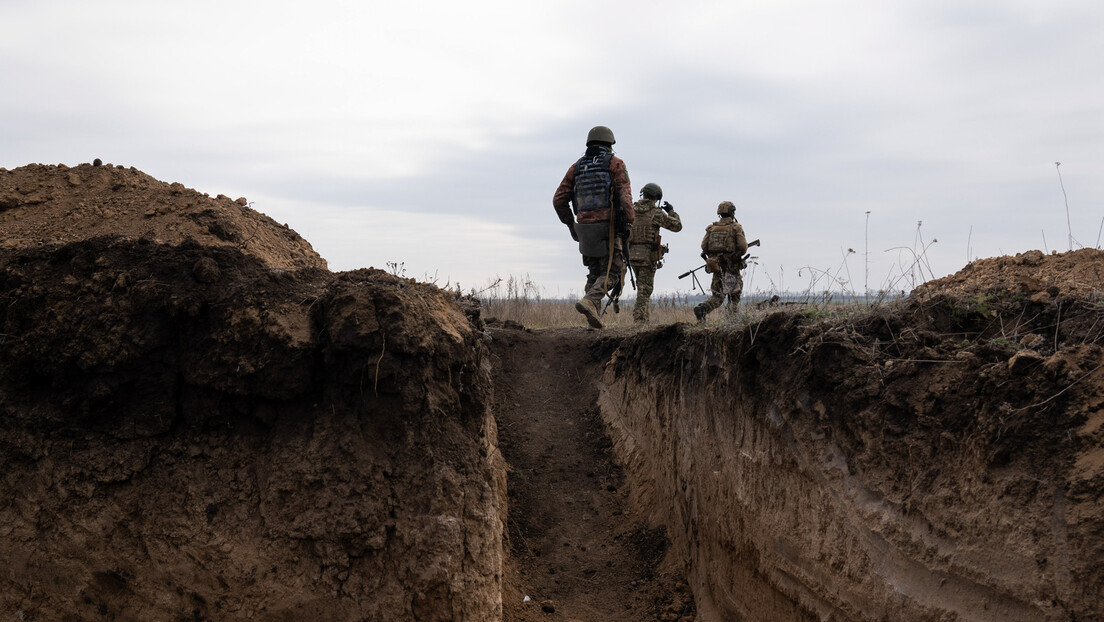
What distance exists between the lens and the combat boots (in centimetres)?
1043

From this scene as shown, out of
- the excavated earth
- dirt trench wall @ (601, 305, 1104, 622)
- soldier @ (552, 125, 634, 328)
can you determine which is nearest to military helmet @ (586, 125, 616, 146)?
soldier @ (552, 125, 634, 328)

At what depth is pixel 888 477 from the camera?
385cm

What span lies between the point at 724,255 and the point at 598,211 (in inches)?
72.7

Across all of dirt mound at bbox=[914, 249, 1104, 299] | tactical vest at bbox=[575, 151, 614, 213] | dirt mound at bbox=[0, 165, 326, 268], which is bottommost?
dirt mound at bbox=[914, 249, 1104, 299]

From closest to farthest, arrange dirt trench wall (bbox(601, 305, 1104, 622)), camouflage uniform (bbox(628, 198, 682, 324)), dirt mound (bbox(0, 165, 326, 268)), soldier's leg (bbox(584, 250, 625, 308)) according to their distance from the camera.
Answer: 1. dirt trench wall (bbox(601, 305, 1104, 622))
2. dirt mound (bbox(0, 165, 326, 268))
3. soldier's leg (bbox(584, 250, 625, 308))
4. camouflage uniform (bbox(628, 198, 682, 324))

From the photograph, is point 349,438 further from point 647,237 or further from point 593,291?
point 647,237

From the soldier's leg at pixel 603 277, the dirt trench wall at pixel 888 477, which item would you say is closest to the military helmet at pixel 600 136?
the soldier's leg at pixel 603 277

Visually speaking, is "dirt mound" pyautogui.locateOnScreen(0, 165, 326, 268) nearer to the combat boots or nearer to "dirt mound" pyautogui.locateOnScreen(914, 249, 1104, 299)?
"dirt mound" pyautogui.locateOnScreen(914, 249, 1104, 299)

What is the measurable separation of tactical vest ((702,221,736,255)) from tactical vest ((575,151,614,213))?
1517 millimetres

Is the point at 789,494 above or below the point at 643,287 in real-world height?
below

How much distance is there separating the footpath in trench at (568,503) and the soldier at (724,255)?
67.3 inches

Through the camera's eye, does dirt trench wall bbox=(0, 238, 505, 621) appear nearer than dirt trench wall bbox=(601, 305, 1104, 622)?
No

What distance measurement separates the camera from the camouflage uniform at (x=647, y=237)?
10.9 metres

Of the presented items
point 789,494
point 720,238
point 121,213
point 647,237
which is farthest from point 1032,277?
point 647,237
